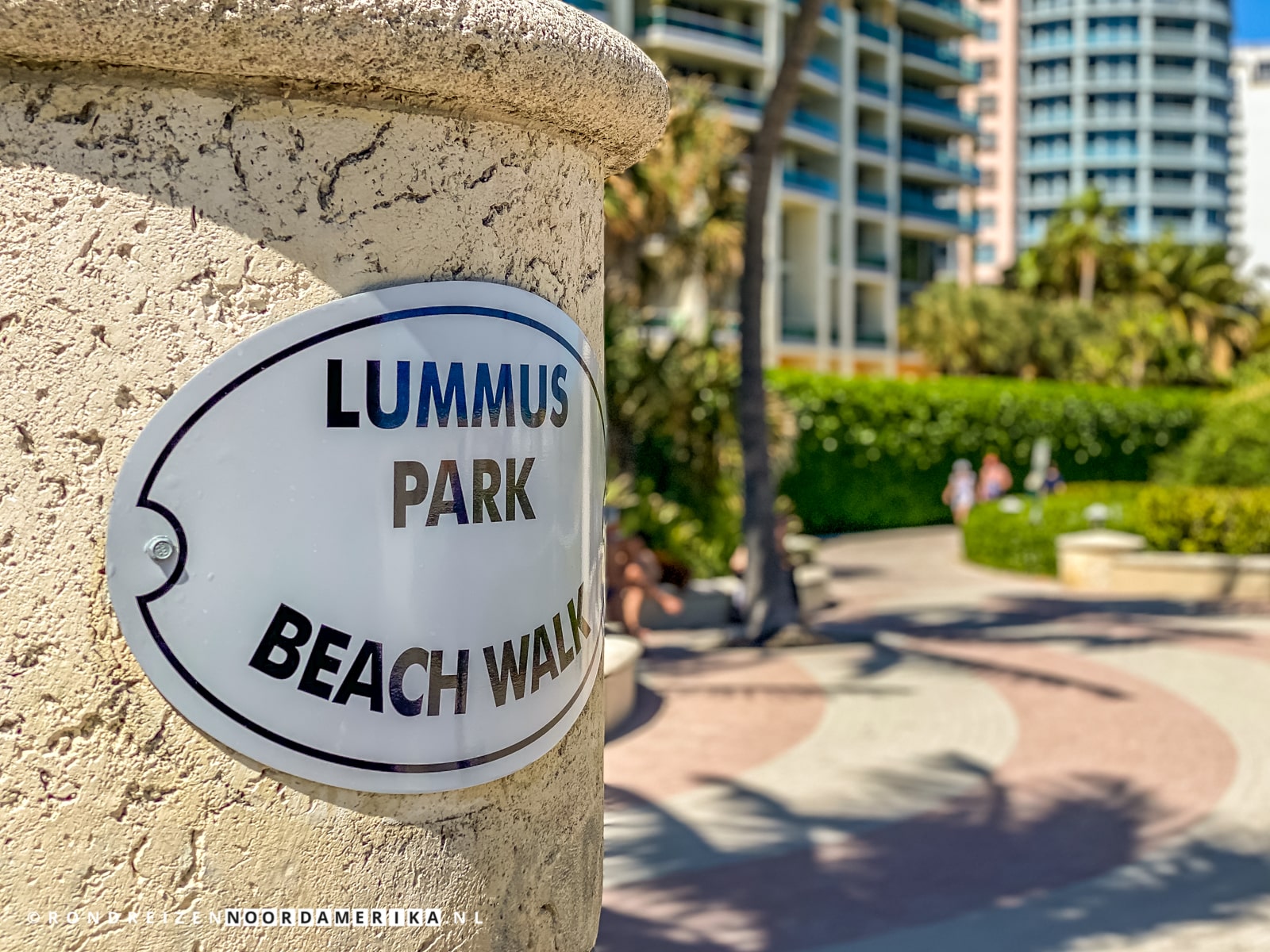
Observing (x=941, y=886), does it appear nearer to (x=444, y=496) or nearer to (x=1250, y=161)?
(x=444, y=496)

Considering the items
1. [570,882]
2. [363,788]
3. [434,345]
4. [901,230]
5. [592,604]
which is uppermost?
[901,230]

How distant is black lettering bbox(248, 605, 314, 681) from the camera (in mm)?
1631

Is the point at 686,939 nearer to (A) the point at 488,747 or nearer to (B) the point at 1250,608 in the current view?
(A) the point at 488,747

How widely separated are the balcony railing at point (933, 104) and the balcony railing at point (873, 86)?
2.50 metres

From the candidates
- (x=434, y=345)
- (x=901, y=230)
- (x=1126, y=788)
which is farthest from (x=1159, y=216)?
(x=434, y=345)

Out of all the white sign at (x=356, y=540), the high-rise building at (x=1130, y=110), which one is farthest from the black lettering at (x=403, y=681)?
the high-rise building at (x=1130, y=110)

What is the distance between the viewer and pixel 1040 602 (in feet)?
47.6

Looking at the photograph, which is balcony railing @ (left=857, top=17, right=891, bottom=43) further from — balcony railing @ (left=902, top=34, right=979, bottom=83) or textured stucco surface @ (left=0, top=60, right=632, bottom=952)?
textured stucco surface @ (left=0, top=60, right=632, bottom=952)

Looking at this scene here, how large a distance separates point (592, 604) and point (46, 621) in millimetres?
819

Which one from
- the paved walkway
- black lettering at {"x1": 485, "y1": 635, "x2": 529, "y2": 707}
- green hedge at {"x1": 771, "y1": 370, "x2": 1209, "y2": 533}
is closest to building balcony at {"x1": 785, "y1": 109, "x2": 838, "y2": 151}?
green hedge at {"x1": 771, "y1": 370, "x2": 1209, "y2": 533}

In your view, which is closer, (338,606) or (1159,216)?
(338,606)

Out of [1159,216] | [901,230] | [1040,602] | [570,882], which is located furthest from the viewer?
[1159,216]

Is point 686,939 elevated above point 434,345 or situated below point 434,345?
below

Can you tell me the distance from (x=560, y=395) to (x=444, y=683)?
0.46 meters
